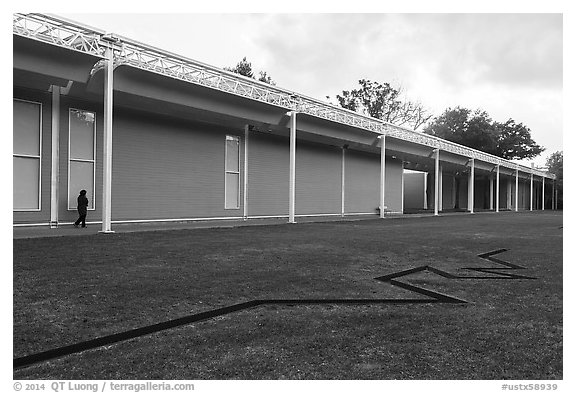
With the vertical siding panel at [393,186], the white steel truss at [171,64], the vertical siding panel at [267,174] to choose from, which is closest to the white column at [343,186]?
the white steel truss at [171,64]

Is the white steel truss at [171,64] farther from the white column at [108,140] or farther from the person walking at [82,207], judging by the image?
the person walking at [82,207]

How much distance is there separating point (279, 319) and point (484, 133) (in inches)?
2225

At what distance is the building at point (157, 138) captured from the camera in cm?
1398

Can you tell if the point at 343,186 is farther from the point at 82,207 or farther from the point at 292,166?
the point at 82,207

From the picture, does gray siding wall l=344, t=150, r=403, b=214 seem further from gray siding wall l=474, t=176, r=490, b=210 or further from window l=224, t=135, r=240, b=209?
gray siding wall l=474, t=176, r=490, b=210

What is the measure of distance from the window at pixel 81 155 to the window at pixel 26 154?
3.66 ft

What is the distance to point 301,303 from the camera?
550 cm

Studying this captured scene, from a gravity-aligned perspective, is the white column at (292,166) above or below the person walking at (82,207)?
above

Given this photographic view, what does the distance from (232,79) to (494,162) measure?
110ft

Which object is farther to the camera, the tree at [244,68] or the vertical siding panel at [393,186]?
the tree at [244,68]

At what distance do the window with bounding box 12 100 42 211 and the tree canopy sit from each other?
4922cm

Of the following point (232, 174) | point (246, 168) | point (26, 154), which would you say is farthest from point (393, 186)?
point (26, 154)

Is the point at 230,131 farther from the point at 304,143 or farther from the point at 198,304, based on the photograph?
the point at 198,304

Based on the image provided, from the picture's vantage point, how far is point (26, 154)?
1474 cm
